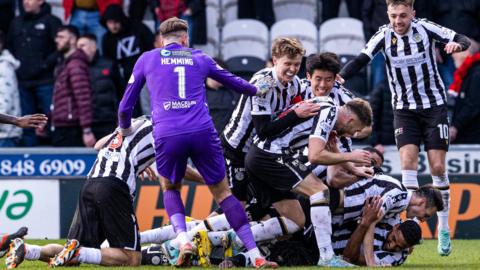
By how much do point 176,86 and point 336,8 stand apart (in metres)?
8.16

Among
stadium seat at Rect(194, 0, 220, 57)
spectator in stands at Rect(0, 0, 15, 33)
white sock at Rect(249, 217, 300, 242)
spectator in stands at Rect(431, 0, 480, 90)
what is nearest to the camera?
white sock at Rect(249, 217, 300, 242)

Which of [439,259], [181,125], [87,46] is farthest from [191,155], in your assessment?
[87,46]

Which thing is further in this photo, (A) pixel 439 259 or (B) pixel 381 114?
(B) pixel 381 114

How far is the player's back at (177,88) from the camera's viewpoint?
9.95m

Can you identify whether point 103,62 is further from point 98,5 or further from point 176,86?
point 176,86

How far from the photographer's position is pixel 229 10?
18.0 meters

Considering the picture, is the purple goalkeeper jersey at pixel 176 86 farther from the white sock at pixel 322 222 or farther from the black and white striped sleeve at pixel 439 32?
the black and white striped sleeve at pixel 439 32

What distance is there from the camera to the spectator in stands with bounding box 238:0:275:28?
702 inches

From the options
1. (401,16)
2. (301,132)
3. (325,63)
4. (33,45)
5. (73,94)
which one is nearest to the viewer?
(301,132)

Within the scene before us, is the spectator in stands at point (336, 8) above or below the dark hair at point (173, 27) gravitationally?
above

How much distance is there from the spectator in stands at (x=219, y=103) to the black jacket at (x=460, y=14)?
3.19m

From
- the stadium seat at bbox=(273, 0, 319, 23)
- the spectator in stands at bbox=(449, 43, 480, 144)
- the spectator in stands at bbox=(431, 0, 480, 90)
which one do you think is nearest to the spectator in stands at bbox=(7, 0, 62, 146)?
the stadium seat at bbox=(273, 0, 319, 23)

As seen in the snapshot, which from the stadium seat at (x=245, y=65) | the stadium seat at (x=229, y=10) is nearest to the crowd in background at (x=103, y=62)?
the stadium seat at (x=229, y=10)

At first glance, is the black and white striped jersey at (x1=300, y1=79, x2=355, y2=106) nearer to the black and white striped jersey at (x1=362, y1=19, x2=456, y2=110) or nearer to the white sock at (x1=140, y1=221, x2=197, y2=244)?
the black and white striped jersey at (x1=362, y1=19, x2=456, y2=110)
